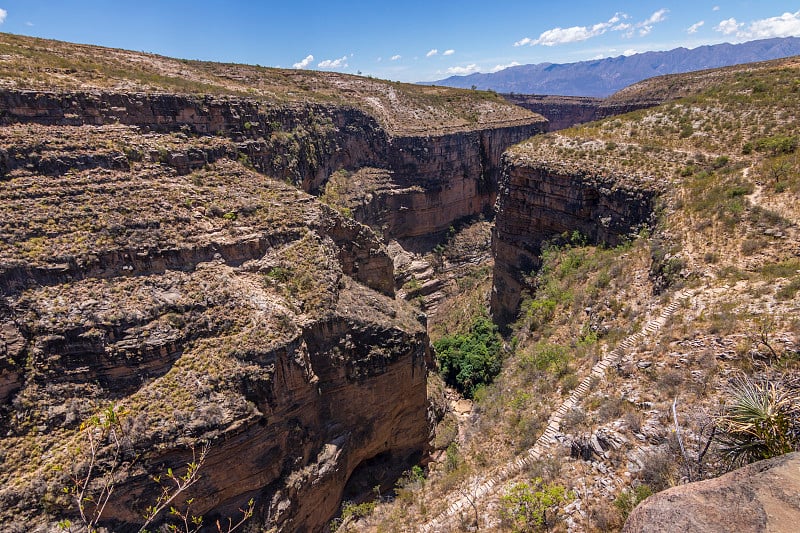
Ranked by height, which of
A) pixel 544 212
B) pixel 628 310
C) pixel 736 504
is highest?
pixel 736 504

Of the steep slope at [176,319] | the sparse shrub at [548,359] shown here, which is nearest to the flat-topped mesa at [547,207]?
the sparse shrub at [548,359]

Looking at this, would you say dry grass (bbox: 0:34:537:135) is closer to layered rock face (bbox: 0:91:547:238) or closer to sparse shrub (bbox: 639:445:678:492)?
layered rock face (bbox: 0:91:547:238)

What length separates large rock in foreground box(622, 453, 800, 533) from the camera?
526 centimetres

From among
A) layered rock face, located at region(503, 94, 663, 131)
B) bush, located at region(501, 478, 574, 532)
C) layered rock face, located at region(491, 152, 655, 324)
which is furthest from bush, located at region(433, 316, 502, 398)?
layered rock face, located at region(503, 94, 663, 131)

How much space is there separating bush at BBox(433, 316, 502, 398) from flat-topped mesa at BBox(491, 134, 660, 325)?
2.46 meters

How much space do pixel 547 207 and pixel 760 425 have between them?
77.9 feet

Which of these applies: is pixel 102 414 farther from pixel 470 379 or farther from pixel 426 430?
pixel 470 379

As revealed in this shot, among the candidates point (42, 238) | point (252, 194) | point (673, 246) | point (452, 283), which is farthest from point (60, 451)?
point (452, 283)

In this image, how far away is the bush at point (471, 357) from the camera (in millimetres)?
28188

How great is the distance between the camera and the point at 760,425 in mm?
7219

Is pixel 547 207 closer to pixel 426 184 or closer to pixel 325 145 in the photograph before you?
pixel 426 184

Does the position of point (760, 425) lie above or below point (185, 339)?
above

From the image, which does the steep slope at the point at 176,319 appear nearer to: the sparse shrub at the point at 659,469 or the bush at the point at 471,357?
the bush at the point at 471,357

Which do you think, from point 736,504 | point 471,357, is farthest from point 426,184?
point 736,504
